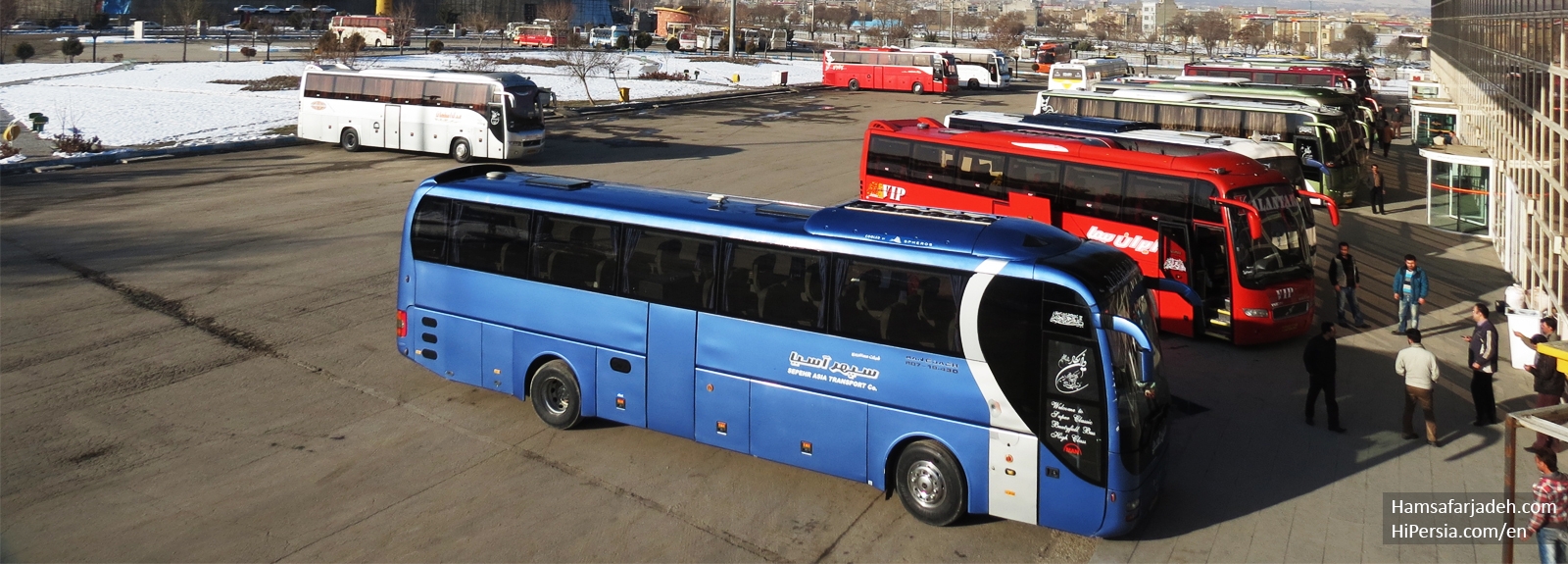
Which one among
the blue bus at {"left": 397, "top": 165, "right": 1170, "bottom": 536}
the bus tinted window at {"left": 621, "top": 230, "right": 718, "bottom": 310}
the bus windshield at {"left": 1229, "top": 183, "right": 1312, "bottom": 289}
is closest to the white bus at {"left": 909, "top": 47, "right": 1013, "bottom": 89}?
the bus windshield at {"left": 1229, "top": 183, "right": 1312, "bottom": 289}

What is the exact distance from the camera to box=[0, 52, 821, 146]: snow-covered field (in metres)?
31.7

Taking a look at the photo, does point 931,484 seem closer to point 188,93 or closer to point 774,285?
point 774,285

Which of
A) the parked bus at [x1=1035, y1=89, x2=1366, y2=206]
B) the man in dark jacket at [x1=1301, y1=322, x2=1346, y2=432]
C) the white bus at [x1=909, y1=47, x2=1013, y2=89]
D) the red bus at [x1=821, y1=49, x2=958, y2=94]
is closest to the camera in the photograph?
the man in dark jacket at [x1=1301, y1=322, x2=1346, y2=432]

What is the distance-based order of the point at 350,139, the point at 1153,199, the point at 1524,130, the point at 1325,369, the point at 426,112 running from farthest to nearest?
1. the point at 350,139
2. the point at 426,112
3. the point at 1524,130
4. the point at 1153,199
5. the point at 1325,369

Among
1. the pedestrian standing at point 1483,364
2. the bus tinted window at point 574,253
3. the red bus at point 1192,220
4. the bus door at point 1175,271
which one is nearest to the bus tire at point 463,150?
the red bus at point 1192,220

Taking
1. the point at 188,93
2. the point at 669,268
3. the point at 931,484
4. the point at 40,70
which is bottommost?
the point at 931,484

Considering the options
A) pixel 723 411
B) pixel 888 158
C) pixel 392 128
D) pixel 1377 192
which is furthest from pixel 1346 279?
pixel 392 128

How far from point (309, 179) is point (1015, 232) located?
830 inches

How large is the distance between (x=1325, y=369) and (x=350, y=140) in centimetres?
2621

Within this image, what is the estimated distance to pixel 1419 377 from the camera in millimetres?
10734

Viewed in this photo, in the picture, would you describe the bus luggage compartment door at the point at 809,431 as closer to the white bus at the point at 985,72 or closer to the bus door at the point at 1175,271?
the bus door at the point at 1175,271

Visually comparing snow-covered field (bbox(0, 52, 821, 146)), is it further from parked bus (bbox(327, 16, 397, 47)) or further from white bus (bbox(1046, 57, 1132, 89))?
white bus (bbox(1046, 57, 1132, 89))

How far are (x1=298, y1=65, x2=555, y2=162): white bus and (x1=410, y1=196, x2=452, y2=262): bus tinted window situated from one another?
658 inches

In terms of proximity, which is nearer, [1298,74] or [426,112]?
[426,112]
